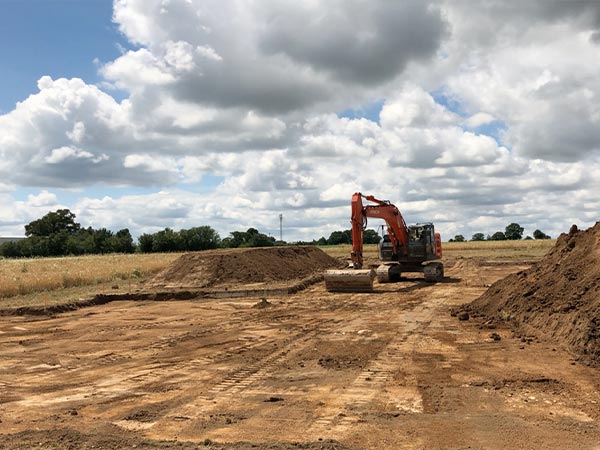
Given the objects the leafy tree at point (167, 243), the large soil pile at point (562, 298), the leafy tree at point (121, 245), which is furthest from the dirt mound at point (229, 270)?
the leafy tree at point (121, 245)

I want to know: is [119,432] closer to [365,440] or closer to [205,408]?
[205,408]

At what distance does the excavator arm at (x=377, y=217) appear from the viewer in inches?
883

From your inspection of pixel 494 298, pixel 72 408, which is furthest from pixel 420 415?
pixel 494 298

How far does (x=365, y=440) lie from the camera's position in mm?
5781

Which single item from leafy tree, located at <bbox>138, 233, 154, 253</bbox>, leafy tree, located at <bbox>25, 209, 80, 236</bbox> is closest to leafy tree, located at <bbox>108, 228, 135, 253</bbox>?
leafy tree, located at <bbox>138, 233, 154, 253</bbox>

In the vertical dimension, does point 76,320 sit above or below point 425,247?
below

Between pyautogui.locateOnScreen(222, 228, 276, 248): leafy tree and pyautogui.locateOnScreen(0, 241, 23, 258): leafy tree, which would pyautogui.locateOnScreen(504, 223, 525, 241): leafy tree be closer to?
pyautogui.locateOnScreen(222, 228, 276, 248): leafy tree

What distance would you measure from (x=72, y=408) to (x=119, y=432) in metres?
1.56

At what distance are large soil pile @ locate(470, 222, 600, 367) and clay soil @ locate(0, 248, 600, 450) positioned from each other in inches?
18.6

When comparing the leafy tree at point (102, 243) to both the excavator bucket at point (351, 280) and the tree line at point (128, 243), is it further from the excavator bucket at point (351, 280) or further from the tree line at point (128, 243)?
the excavator bucket at point (351, 280)

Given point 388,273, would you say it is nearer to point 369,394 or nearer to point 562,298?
point 562,298

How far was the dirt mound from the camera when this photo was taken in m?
26.8

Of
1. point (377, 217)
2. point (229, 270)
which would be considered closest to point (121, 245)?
point (229, 270)

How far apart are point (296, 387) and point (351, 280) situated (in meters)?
14.6
